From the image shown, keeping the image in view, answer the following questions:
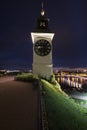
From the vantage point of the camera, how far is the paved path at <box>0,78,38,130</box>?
971cm

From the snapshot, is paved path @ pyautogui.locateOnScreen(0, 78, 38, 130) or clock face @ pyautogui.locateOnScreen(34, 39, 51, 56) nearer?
paved path @ pyautogui.locateOnScreen(0, 78, 38, 130)

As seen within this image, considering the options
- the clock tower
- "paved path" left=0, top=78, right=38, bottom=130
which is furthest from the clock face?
"paved path" left=0, top=78, right=38, bottom=130

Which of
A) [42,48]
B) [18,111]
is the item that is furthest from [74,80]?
[18,111]

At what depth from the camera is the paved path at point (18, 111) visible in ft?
31.8

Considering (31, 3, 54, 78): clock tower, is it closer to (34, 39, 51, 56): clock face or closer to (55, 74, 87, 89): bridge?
(34, 39, 51, 56): clock face

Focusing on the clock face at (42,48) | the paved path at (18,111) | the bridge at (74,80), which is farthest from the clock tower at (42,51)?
the bridge at (74,80)

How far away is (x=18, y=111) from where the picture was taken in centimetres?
1194

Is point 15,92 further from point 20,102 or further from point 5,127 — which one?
point 5,127

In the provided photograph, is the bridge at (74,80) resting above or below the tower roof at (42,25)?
below

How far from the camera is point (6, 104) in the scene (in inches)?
519

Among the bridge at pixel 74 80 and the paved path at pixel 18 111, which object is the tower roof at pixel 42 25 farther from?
the bridge at pixel 74 80

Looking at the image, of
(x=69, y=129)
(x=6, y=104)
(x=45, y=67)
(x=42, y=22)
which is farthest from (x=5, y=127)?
(x=42, y=22)

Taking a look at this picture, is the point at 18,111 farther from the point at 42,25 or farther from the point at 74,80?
Result: the point at 74,80

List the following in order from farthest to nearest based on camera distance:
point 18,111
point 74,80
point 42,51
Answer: point 74,80, point 42,51, point 18,111
